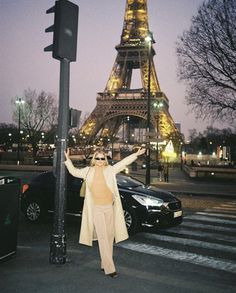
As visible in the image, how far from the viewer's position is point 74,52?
5.66m

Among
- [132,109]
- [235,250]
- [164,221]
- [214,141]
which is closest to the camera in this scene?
[235,250]

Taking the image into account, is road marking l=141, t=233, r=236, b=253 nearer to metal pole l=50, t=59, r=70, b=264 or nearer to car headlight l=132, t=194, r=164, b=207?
car headlight l=132, t=194, r=164, b=207

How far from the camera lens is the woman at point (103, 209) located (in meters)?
5.07

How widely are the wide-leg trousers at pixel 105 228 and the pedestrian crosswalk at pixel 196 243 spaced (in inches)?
67.1

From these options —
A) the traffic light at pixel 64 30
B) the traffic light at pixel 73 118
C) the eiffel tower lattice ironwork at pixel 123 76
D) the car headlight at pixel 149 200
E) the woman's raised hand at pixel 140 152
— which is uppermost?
the eiffel tower lattice ironwork at pixel 123 76

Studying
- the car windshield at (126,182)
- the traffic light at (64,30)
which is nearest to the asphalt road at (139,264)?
the car windshield at (126,182)

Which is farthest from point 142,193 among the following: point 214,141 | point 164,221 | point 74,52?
point 214,141

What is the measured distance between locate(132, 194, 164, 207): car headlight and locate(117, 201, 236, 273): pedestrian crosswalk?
27.7 inches

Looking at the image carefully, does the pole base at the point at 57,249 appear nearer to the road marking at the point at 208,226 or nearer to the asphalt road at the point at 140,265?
the asphalt road at the point at 140,265

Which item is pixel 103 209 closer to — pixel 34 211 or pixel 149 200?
pixel 149 200

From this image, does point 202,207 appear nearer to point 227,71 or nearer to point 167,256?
point 167,256

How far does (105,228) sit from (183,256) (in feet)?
7.01

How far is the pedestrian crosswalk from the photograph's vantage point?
6.35 meters

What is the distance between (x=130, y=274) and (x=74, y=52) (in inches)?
136
